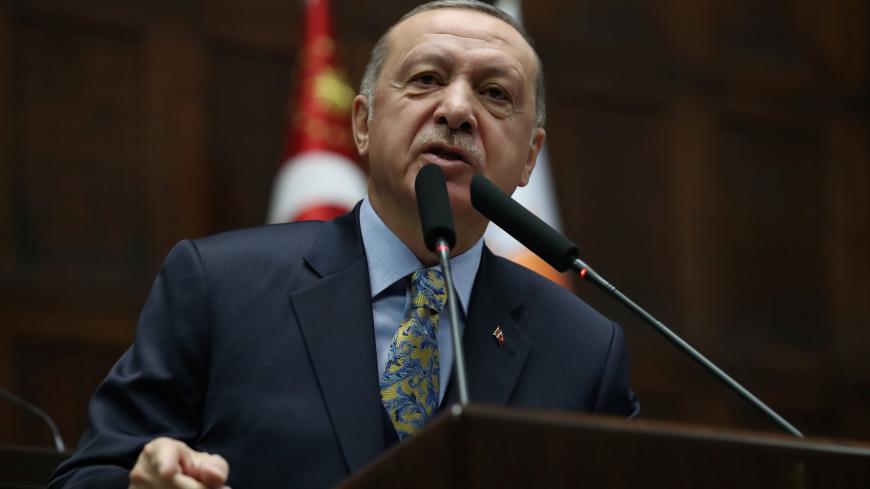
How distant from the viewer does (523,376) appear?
7.61 feet

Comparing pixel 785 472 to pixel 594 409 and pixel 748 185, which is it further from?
pixel 748 185

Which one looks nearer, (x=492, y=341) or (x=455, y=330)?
(x=455, y=330)

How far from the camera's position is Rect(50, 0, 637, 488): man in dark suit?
2.09 meters

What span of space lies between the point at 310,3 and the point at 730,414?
2.60m

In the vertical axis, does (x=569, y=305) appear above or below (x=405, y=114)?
below

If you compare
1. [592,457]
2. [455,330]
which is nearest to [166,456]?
[455,330]

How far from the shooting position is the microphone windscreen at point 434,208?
2.00m

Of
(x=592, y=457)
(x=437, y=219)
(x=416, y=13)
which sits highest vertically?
(x=416, y=13)

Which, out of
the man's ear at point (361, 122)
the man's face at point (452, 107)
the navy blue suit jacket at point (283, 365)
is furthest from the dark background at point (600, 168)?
the navy blue suit jacket at point (283, 365)

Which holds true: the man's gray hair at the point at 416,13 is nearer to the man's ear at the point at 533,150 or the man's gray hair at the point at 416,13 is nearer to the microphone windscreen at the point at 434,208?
the man's ear at the point at 533,150

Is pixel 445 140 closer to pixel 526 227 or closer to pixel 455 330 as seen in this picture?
pixel 526 227

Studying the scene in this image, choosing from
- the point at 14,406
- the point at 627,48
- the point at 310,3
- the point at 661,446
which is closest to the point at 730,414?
the point at 627,48

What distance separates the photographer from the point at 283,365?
2.16m

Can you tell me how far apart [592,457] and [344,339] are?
0.80 metres
